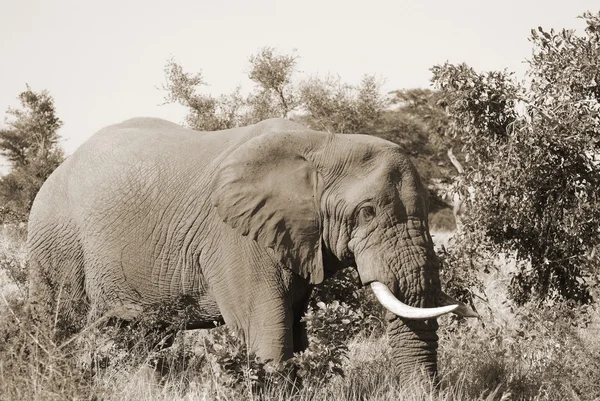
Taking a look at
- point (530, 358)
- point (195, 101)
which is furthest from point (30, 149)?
point (530, 358)

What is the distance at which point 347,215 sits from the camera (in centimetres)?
686

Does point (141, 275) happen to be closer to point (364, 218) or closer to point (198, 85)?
point (364, 218)

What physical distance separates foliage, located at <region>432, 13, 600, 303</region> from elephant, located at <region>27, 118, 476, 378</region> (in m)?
1.42

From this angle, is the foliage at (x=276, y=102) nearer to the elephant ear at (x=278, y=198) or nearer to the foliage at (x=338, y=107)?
the foliage at (x=338, y=107)

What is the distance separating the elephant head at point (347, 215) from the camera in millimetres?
6660

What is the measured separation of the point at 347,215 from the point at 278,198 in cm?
55

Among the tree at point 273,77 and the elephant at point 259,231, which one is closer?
the elephant at point 259,231

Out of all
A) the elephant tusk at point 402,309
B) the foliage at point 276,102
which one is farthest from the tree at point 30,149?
the elephant tusk at point 402,309

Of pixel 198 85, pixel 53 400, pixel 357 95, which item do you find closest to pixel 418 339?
pixel 53 400

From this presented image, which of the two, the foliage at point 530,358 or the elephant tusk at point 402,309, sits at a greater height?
the elephant tusk at point 402,309

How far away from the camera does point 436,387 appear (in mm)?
6840

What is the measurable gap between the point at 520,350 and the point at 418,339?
212cm

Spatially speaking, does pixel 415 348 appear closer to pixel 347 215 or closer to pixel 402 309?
pixel 402 309

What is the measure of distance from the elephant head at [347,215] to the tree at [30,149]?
11888mm
